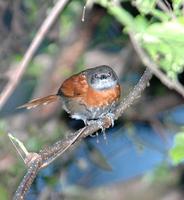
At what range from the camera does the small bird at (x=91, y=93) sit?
4055 mm

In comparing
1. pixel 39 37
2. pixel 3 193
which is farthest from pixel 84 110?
pixel 39 37

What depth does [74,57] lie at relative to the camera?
16.5 feet

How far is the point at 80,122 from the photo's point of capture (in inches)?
231

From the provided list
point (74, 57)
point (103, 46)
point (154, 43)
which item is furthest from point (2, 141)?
point (154, 43)

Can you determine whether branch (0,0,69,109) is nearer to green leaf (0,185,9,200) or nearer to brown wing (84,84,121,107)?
brown wing (84,84,121,107)

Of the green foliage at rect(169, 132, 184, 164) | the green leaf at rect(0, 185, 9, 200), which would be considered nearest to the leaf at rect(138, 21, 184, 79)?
the green foliage at rect(169, 132, 184, 164)

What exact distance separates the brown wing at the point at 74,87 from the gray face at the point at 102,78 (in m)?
0.05

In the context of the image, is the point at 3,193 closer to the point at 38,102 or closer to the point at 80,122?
the point at 38,102

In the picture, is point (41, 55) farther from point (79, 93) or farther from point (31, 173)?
point (31, 173)

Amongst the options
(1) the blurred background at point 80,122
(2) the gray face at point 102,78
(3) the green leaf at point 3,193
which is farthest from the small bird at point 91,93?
(3) the green leaf at point 3,193

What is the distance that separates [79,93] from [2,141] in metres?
1.06

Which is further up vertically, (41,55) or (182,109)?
(41,55)

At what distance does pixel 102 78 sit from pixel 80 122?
67.3 inches

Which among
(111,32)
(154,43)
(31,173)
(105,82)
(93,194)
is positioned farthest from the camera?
(93,194)
